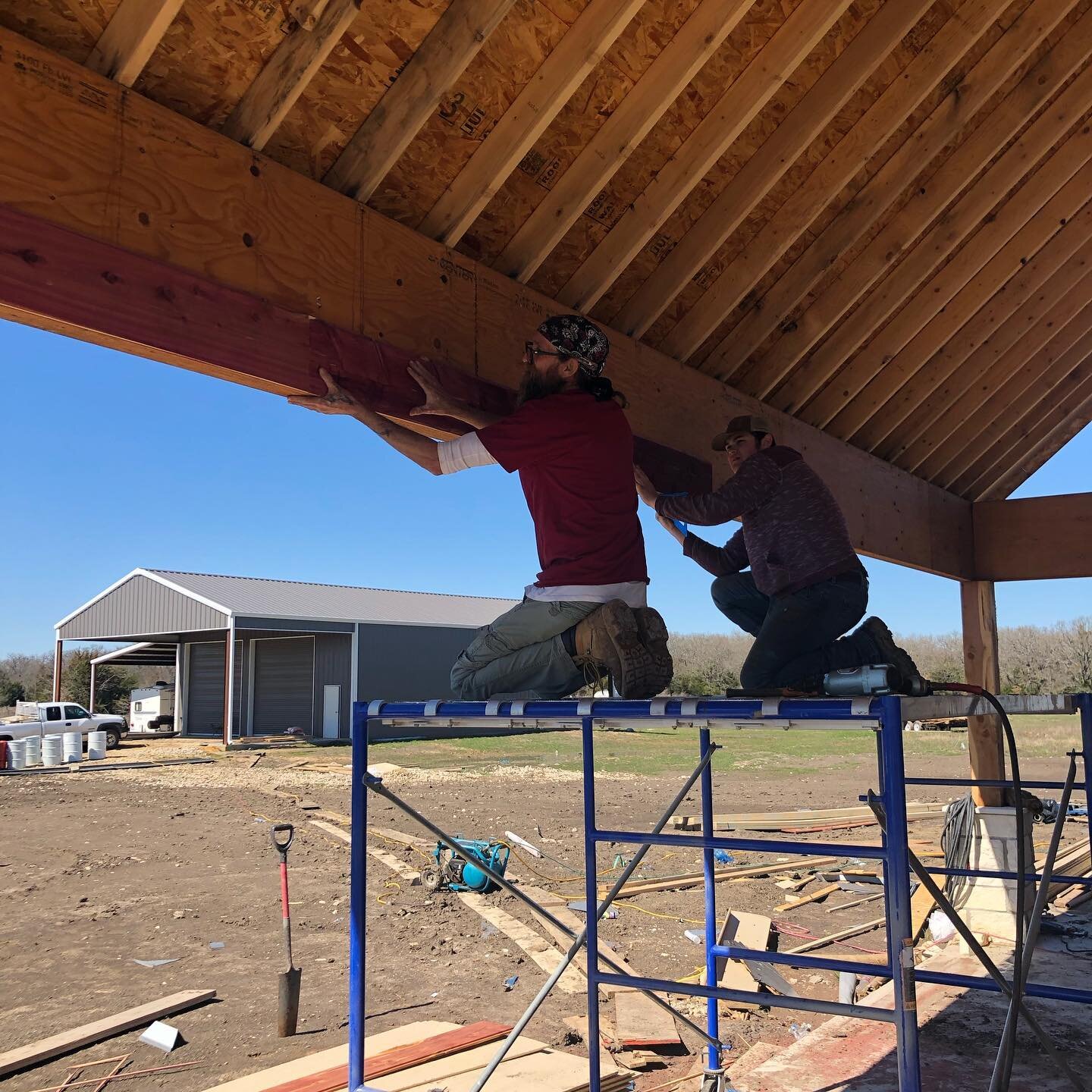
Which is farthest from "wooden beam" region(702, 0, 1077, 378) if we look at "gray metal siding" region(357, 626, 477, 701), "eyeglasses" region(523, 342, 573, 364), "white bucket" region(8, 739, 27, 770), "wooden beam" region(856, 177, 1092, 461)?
"gray metal siding" region(357, 626, 477, 701)

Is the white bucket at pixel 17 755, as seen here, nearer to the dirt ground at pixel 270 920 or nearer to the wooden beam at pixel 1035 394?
the dirt ground at pixel 270 920

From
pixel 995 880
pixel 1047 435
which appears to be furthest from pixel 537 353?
pixel 1047 435

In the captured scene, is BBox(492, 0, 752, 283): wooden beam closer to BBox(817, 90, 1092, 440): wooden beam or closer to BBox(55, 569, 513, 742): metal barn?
BBox(817, 90, 1092, 440): wooden beam

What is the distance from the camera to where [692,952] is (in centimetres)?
696

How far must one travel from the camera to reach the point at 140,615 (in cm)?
2709

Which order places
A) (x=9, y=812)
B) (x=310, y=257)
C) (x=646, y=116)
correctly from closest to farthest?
1. (x=310, y=257)
2. (x=646, y=116)
3. (x=9, y=812)

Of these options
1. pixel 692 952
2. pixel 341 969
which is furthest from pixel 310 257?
pixel 692 952

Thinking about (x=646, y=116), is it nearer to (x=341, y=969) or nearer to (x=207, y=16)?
(x=207, y=16)

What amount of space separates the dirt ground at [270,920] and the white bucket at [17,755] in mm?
4433

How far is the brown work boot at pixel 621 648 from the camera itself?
311 centimetres

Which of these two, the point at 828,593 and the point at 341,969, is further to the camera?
the point at 341,969

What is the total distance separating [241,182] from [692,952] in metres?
6.09

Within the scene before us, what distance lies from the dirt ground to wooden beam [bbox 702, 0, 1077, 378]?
3.97 m

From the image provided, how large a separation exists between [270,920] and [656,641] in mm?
6048
